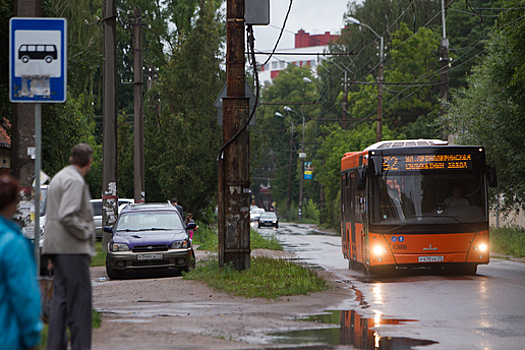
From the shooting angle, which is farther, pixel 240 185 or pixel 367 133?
pixel 367 133

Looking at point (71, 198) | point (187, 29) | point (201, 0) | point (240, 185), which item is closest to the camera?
point (71, 198)

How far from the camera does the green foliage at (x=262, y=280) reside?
12258 millimetres

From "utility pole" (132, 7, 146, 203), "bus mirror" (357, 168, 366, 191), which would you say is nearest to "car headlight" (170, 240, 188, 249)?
"bus mirror" (357, 168, 366, 191)

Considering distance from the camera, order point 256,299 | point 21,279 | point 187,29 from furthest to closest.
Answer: point 187,29 → point 256,299 → point 21,279

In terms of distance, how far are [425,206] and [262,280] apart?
4.56 metres

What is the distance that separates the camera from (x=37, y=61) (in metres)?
7.15

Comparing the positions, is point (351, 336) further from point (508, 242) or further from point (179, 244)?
point (508, 242)

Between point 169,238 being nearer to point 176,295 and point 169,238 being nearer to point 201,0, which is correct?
point 176,295

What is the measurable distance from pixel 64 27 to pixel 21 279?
3801mm

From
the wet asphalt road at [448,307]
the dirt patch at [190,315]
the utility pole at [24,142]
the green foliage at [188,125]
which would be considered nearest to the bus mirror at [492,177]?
the wet asphalt road at [448,307]

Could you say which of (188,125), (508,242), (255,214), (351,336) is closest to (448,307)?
(351,336)

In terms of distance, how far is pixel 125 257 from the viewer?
16.1 meters

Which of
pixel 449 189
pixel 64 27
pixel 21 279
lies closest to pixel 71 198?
pixel 64 27

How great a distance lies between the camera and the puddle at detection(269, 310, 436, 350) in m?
8.02
